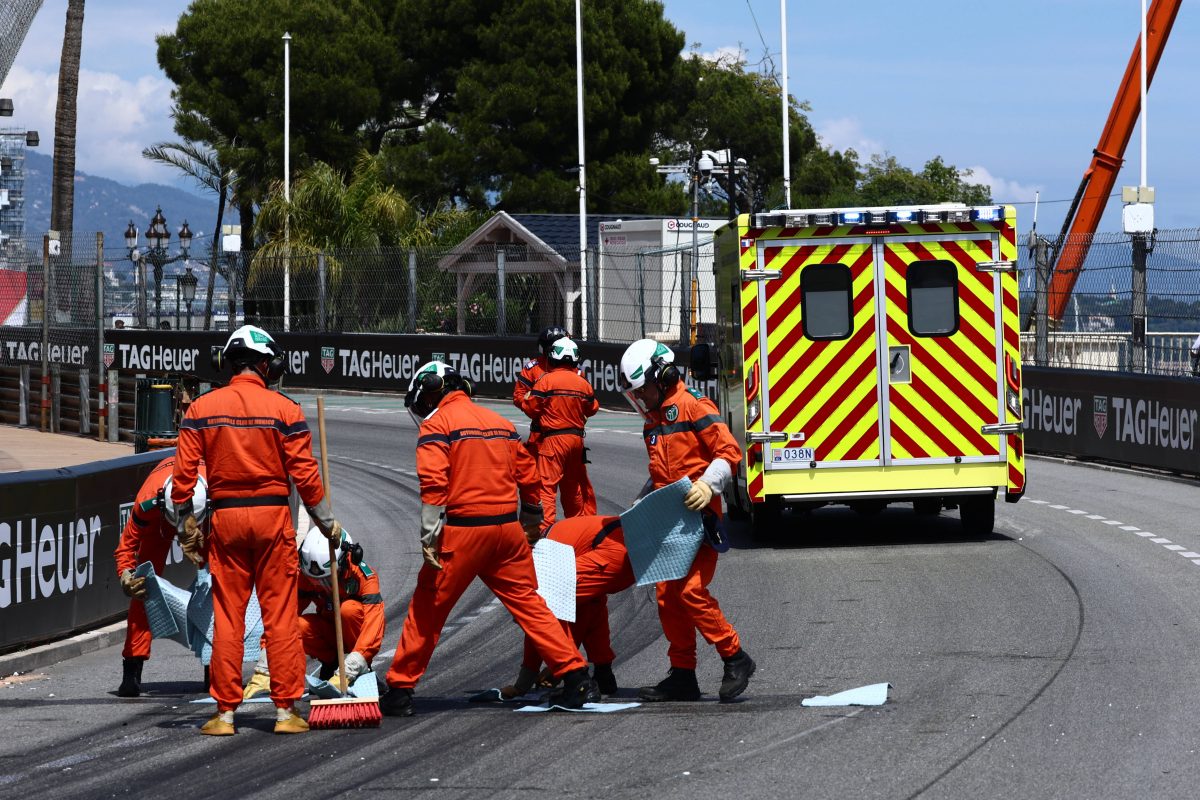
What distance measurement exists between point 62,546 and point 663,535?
395cm

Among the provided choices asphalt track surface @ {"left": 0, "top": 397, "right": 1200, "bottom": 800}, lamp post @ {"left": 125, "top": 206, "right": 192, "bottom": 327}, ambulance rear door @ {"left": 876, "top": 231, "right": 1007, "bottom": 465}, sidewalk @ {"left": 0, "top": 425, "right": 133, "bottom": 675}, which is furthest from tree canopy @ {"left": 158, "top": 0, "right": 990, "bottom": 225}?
asphalt track surface @ {"left": 0, "top": 397, "right": 1200, "bottom": 800}

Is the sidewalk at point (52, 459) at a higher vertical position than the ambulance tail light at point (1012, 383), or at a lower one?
lower

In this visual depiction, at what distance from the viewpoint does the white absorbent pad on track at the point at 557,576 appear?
825 cm

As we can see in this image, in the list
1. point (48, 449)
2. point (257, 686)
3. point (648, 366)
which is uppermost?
point (648, 366)

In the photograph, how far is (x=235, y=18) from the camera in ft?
202

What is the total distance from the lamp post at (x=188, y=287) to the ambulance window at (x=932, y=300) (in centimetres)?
2586

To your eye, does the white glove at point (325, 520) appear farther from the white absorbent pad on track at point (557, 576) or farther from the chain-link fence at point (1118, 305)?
the chain-link fence at point (1118, 305)

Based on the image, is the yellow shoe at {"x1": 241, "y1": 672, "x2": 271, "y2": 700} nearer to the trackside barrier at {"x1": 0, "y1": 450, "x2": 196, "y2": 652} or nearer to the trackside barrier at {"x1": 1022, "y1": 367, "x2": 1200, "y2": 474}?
the trackside barrier at {"x1": 0, "y1": 450, "x2": 196, "y2": 652}

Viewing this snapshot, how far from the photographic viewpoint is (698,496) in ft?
26.9

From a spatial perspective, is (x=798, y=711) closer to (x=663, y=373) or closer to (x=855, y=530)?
(x=663, y=373)

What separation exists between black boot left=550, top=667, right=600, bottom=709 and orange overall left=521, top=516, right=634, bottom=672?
261 millimetres

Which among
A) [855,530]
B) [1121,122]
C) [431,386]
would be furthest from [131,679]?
[1121,122]

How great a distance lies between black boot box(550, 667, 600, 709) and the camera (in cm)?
805

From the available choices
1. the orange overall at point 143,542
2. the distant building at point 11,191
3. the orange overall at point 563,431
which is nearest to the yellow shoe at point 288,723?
the orange overall at point 143,542
